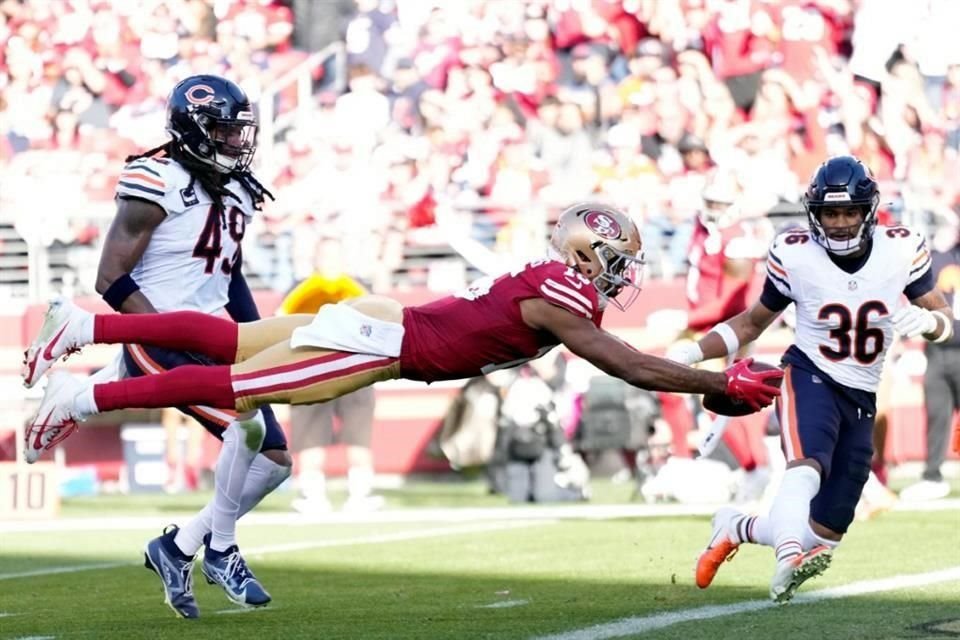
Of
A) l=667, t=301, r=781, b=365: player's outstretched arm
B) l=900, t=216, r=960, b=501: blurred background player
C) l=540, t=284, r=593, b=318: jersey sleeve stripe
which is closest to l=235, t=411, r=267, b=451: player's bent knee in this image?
l=540, t=284, r=593, b=318: jersey sleeve stripe

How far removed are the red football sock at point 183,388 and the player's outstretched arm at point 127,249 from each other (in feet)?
1.52

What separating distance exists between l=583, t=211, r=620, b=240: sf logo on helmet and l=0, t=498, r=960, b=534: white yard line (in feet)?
16.1

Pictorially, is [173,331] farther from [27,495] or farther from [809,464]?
[27,495]

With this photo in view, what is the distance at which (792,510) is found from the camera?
6066 mm

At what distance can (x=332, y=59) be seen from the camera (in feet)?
58.2

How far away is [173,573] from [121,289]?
1022 millimetres

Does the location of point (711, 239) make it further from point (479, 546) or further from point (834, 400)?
point (834, 400)

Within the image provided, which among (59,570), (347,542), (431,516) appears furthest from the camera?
(431,516)

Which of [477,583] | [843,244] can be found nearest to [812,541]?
[843,244]

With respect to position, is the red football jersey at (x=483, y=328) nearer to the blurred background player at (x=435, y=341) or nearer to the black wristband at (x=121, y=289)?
the blurred background player at (x=435, y=341)

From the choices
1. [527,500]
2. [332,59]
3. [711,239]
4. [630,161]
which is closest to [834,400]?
[711,239]

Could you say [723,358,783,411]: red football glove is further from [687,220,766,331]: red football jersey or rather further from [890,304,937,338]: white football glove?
[687,220,766,331]: red football jersey

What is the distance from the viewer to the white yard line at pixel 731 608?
5.69 metres

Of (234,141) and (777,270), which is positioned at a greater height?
(234,141)
